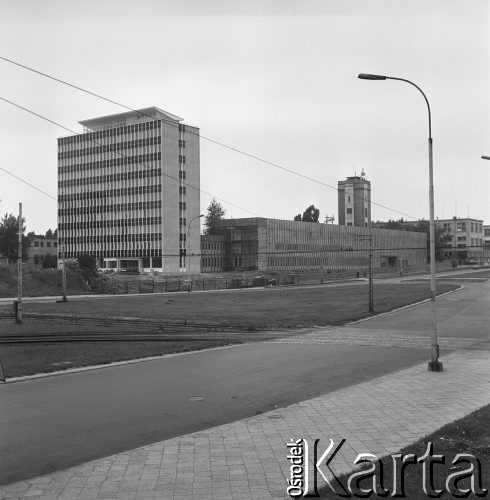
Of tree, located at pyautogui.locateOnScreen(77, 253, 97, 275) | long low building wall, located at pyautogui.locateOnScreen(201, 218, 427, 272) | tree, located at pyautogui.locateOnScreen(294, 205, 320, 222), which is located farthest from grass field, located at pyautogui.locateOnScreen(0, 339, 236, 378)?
tree, located at pyautogui.locateOnScreen(294, 205, 320, 222)

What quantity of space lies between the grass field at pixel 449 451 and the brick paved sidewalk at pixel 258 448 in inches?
11.7

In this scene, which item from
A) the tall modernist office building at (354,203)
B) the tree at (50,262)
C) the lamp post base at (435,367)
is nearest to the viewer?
the lamp post base at (435,367)

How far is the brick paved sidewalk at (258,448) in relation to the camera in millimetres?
6043

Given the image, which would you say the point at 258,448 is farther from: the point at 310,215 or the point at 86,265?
the point at 310,215

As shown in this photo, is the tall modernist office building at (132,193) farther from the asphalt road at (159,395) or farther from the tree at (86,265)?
the asphalt road at (159,395)

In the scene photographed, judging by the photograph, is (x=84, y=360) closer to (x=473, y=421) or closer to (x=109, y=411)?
(x=109, y=411)

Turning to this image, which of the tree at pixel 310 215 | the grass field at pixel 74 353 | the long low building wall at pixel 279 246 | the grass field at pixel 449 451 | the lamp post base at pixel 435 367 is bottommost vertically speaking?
the grass field at pixel 74 353

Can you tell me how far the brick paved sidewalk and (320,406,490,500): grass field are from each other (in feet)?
0.98

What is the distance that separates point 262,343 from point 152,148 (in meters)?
94.7

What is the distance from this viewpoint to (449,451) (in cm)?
691

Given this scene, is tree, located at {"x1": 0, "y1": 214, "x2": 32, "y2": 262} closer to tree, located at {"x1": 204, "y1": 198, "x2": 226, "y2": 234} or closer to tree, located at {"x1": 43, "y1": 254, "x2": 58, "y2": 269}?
tree, located at {"x1": 43, "y1": 254, "x2": 58, "y2": 269}

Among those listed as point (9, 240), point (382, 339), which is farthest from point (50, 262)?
point (382, 339)

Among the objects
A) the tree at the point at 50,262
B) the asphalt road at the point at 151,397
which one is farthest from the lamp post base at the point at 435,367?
the tree at the point at 50,262

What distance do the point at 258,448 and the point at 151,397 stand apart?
397 centimetres
